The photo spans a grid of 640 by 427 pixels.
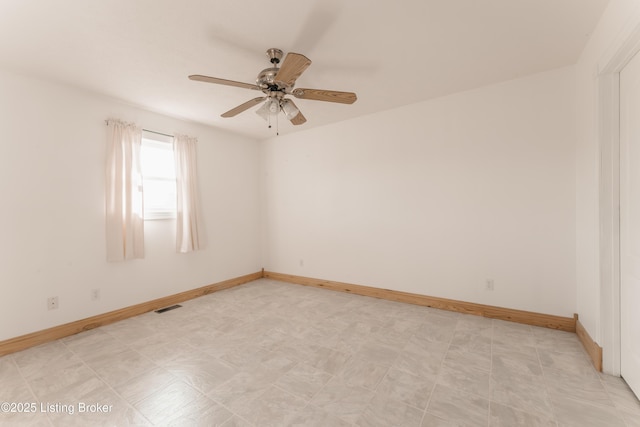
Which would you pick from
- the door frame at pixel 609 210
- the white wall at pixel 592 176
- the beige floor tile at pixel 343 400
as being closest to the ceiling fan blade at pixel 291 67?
the white wall at pixel 592 176

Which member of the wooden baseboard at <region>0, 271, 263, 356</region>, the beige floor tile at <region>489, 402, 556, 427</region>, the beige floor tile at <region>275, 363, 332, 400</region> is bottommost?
the beige floor tile at <region>275, 363, 332, 400</region>

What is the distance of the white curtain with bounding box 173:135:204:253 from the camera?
3.72 meters

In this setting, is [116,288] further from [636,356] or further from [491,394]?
[636,356]

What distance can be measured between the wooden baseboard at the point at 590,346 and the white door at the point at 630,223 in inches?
4.5

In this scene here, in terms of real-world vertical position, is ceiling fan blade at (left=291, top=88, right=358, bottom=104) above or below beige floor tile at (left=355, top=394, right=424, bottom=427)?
above

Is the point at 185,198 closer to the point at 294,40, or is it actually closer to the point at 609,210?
the point at 294,40

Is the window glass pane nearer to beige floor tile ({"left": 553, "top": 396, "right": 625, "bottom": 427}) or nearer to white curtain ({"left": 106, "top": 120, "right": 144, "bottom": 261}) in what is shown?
white curtain ({"left": 106, "top": 120, "right": 144, "bottom": 261})

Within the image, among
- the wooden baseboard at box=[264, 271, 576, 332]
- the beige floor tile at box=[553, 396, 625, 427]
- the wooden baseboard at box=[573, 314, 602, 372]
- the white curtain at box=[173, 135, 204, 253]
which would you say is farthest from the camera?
the white curtain at box=[173, 135, 204, 253]

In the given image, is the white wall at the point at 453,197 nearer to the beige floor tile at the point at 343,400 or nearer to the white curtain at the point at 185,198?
the white curtain at the point at 185,198

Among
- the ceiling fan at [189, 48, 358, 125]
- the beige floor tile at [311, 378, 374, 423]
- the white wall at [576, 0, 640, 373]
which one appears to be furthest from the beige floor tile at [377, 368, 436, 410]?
the ceiling fan at [189, 48, 358, 125]

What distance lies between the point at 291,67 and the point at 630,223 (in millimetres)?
2423

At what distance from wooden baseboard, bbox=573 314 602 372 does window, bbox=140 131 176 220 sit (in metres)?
4.54

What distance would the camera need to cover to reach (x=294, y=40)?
2.09 m

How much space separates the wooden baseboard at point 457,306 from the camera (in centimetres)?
264
